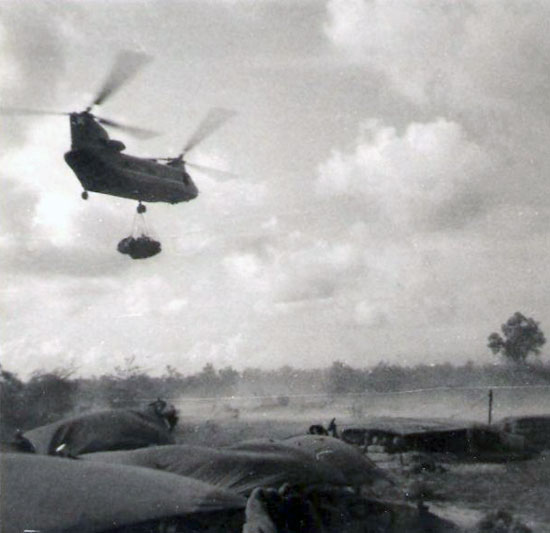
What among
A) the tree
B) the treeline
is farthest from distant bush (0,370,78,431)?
the tree

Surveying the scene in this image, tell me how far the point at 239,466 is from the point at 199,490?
115 centimetres

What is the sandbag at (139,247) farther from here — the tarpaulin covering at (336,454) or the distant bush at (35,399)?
the distant bush at (35,399)

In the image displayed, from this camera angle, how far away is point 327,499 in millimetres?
6250

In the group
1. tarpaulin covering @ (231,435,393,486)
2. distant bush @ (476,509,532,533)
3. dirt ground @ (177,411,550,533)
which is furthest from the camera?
dirt ground @ (177,411,550,533)

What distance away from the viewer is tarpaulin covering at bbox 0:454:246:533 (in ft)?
15.8

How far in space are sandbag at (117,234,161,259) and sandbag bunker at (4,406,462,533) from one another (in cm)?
473

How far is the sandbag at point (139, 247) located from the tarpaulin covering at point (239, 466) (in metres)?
6.05

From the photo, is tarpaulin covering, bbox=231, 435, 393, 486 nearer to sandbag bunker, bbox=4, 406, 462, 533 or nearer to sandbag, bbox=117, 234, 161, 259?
sandbag bunker, bbox=4, 406, 462, 533

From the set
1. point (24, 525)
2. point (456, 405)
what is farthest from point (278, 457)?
point (456, 405)

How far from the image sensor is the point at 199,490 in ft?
16.6

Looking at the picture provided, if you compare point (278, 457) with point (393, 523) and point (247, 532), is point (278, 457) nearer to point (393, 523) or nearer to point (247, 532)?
point (393, 523)

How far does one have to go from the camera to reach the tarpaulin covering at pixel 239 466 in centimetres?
601

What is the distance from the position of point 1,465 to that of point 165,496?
196 cm

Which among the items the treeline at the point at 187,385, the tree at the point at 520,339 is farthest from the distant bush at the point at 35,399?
the tree at the point at 520,339
